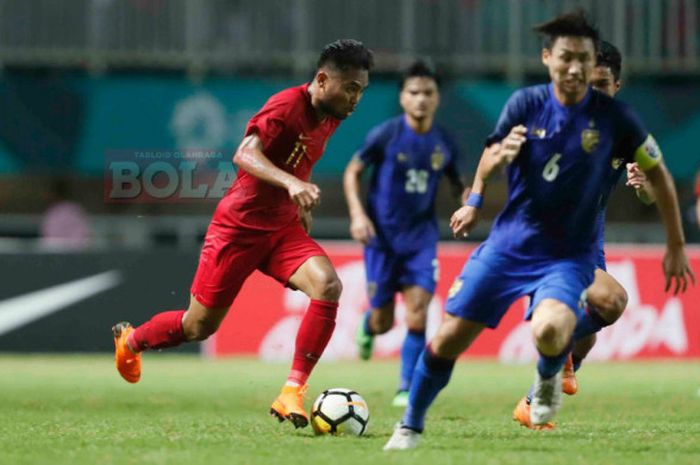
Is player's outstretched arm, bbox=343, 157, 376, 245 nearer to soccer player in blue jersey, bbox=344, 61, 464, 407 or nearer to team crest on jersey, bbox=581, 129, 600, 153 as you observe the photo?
soccer player in blue jersey, bbox=344, 61, 464, 407

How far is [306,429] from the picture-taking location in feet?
29.1

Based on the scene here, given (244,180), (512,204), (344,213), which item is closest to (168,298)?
(344,213)

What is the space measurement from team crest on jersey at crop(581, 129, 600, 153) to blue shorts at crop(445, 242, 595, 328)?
A: 1.99 ft

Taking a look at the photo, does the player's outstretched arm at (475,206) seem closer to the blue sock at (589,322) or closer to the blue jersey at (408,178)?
the blue sock at (589,322)

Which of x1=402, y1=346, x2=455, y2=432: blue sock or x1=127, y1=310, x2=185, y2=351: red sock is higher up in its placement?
x1=402, y1=346, x2=455, y2=432: blue sock

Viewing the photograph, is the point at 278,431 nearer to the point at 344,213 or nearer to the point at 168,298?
the point at 168,298

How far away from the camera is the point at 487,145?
7285 millimetres

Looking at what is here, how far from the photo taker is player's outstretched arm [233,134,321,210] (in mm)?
7855

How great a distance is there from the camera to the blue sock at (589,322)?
350 inches

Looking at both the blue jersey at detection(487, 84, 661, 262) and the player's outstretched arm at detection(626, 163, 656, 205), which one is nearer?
the blue jersey at detection(487, 84, 661, 262)

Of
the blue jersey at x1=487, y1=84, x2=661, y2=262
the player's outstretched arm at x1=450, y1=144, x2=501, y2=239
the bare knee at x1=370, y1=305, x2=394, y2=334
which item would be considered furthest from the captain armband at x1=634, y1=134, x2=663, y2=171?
the bare knee at x1=370, y1=305, x2=394, y2=334

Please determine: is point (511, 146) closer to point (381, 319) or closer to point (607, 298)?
point (607, 298)

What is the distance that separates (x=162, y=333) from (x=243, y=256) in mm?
908

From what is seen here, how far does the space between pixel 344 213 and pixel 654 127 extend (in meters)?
4.41
